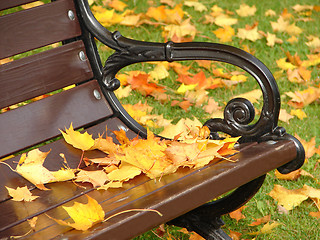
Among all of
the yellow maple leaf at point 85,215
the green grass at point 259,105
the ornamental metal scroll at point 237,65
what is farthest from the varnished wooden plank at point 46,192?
the green grass at point 259,105

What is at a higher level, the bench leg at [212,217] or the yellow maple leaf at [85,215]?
the yellow maple leaf at [85,215]

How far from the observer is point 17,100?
76.7 inches

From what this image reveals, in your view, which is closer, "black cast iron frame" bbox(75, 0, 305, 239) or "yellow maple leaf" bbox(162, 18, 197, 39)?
"black cast iron frame" bbox(75, 0, 305, 239)

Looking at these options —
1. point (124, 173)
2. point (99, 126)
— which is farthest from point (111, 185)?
point (99, 126)

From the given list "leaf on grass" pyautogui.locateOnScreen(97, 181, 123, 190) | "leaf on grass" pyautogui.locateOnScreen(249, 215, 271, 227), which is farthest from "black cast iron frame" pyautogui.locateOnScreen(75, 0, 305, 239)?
"leaf on grass" pyautogui.locateOnScreen(97, 181, 123, 190)

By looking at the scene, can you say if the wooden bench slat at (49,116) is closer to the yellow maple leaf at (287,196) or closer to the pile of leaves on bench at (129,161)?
the pile of leaves on bench at (129,161)

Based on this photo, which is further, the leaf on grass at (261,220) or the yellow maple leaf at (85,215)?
the leaf on grass at (261,220)

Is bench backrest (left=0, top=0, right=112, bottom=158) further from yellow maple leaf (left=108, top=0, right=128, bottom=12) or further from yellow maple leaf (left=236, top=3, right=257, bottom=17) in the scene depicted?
yellow maple leaf (left=236, top=3, right=257, bottom=17)

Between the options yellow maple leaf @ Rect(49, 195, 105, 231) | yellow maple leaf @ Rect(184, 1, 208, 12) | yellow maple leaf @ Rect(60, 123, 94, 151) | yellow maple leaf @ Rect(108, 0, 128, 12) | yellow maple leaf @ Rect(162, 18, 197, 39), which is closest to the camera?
yellow maple leaf @ Rect(49, 195, 105, 231)

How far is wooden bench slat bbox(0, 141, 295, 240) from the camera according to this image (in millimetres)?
1334

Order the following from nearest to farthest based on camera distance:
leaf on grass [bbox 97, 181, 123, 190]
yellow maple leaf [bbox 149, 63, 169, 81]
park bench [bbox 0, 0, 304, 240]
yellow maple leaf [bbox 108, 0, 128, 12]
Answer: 1. park bench [bbox 0, 0, 304, 240]
2. leaf on grass [bbox 97, 181, 123, 190]
3. yellow maple leaf [bbox 149, 63, 169, 81]
4. yellow maple leaf [bbox 108, 0, 128, 12]

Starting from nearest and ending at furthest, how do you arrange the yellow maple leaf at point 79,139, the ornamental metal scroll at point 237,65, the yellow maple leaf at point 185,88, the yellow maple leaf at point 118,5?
the ornamental metal scroll at point 237,65 < the yellow maple leaf at point 79,139 < the yellow maple leaf at point 185,88 < the yellow maple leaf at point 118,5

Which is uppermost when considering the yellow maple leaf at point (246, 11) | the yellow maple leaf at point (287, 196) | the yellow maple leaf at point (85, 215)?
the yellow maple leaf at point (85, 215)

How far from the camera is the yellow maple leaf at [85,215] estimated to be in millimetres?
1304
